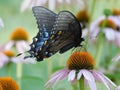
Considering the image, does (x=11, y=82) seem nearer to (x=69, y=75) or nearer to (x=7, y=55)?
(x=69, y=75)

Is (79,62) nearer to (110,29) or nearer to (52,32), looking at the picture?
(52,32)

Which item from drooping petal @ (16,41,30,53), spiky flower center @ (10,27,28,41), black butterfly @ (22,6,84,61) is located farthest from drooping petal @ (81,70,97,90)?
spiky flower center @ (10,27,28,41)

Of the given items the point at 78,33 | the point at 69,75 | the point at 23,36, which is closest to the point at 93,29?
the point at 23,36

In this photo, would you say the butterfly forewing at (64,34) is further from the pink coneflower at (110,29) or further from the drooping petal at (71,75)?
the pink coneflower at (110,29)

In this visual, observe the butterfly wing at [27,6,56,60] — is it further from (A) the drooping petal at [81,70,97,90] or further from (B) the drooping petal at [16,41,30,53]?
(B) the drooping petal at [16,41,30,53]

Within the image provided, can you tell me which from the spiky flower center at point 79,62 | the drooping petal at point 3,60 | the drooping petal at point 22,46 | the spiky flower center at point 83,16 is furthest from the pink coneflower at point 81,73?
the spiky flower center at point 83,16

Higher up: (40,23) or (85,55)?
(40,23)

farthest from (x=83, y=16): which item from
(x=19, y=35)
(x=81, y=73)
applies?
(x=81, y=73)
